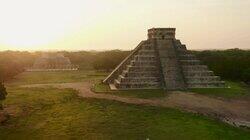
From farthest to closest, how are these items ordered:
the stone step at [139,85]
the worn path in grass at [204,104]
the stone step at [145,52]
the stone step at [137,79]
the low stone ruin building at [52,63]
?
1. the low stone ruin building at [52,63]
2. the stone step at [145,52]
3. the stone step at [137,79]
4. the stone step at [139,85]
5. the worn path in grass at [204,104]

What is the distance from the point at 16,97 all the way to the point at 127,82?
40.6 feet

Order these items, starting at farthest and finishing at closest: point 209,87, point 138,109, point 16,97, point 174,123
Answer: point 209,87 → point 16,97 → point 138,109 → point 174,123

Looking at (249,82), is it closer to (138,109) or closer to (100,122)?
(138,109)

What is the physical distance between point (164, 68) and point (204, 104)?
12.3 metres

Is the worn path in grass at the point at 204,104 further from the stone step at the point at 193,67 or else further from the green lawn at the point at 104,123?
the stone step at the point at 193,67

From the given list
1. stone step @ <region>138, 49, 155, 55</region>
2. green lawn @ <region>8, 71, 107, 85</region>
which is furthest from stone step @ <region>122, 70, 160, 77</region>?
green lawn @ <region>8, 71, 107, 85</region>

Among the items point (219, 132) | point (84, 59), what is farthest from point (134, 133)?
point (84, 59)

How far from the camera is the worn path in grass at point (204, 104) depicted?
88.7 feet

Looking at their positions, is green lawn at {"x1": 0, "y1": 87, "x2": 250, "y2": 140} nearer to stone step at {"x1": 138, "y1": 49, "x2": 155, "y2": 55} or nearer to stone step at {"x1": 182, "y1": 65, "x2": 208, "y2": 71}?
stone step at {"x1": 138, "y1": 49, "x2": 155, "y2": 55}

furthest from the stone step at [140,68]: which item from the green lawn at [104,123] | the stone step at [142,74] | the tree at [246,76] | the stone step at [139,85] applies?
the tree at [246,76]

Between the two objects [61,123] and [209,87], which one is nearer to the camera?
[61,123]

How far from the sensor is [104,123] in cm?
2395

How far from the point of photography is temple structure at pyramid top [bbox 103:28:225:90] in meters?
42.1

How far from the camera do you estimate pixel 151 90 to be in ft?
132
